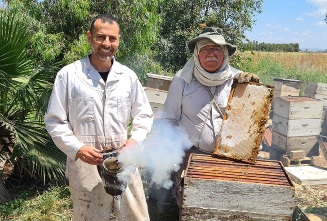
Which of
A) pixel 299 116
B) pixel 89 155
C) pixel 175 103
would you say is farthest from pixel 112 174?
pixel 299 116

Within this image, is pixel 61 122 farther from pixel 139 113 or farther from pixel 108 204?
pixel 108 204

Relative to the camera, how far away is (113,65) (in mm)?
2332

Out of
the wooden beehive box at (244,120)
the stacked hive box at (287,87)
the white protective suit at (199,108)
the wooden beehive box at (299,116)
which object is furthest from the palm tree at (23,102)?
the stacked hive box at (287,87)

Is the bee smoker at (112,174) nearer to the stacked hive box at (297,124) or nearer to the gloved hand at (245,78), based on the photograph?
the gloved hand at (245,78)

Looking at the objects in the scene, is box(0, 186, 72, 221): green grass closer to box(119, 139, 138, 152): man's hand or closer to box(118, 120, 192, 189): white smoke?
box(118, 120, 192, 189): white smoke

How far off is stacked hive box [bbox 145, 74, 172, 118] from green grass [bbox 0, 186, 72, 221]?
69.8 inches

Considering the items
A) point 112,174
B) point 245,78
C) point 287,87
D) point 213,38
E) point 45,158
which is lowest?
point 45,158

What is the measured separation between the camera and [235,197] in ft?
7.79

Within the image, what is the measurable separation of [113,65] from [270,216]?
146 centimetres

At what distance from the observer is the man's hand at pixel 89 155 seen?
2127 mm

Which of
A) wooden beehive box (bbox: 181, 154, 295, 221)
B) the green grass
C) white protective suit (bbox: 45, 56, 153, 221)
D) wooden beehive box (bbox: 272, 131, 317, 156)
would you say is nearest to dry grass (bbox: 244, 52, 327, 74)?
wooden beehive box (bbox: 272, 131, 317, 156)

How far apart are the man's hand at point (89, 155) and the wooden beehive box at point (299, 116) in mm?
Answer: 5107

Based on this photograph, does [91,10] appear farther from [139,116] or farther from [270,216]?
[270,216]

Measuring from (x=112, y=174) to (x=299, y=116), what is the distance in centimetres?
524
